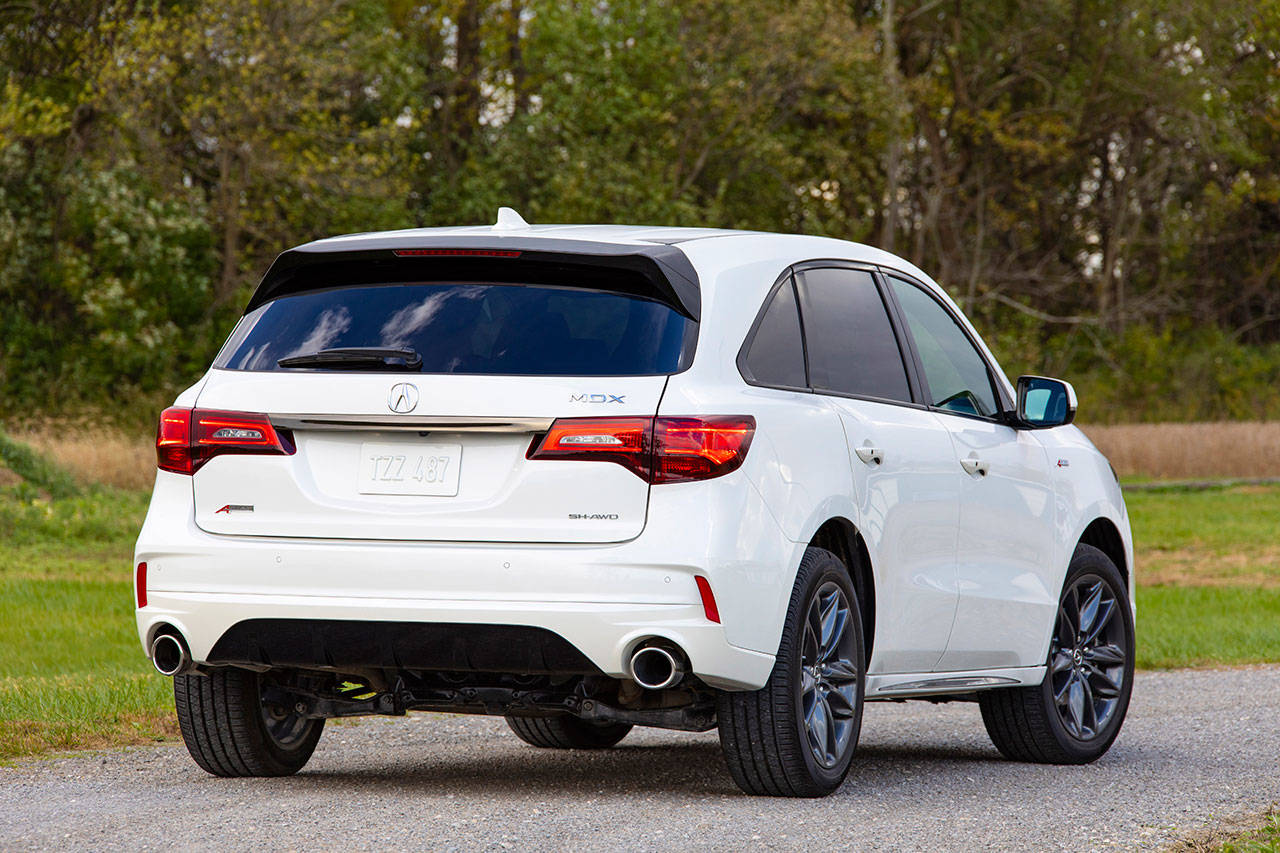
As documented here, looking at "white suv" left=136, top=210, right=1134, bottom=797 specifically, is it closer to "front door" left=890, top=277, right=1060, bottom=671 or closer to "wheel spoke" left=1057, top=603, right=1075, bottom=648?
"front door" left=890, top=277, right=1060, bottom=671

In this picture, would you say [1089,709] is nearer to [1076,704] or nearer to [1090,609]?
[1076,704]

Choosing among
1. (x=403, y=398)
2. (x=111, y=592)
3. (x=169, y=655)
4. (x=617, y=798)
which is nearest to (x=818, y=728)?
(x=617, y=798)

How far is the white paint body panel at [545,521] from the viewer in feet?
18.0

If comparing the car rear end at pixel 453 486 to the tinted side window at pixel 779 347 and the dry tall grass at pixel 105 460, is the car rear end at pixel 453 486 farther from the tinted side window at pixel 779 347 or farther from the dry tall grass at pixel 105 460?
the dry tall grass at pixel 105 460

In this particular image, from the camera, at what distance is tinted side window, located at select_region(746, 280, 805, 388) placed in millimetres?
5980

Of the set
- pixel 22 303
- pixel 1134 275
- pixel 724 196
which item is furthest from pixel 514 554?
pixel 1134 275

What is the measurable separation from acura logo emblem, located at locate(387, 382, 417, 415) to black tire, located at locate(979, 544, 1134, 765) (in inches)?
126

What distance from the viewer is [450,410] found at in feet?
18.4

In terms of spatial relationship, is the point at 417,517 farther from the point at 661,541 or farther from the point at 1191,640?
the point at 1191,640

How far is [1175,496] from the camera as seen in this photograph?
100 feet

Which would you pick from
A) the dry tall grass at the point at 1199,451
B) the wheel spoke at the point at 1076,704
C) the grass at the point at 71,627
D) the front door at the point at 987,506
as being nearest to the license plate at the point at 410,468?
the front door at the point at 987,506

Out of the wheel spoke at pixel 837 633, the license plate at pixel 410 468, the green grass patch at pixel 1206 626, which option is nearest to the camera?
the license plate at pixel 410 468

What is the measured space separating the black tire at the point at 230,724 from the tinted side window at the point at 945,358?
2688 mm

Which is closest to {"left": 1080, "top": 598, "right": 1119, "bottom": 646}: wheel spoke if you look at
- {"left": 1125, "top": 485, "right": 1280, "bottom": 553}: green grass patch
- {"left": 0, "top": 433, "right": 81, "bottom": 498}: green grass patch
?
{"left": 1125, "top": 485, "right": 1280, "bottom": 553}: green grass patch
